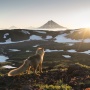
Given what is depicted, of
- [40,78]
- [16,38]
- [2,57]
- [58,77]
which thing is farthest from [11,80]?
[16,38]

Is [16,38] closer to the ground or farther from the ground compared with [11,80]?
closer to the ground

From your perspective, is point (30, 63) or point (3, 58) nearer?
point (30, 63)

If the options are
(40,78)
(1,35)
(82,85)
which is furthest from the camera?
(1,35)

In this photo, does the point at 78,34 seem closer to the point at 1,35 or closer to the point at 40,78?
the point at 1,35

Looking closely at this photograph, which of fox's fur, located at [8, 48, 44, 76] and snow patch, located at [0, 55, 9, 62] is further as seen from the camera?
snow patch, located at [0, 55, 9, 62]

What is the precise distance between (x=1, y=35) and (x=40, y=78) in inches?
5254

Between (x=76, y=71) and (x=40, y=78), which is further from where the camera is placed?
(x=76, y=71)

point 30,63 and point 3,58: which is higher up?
point 30,63

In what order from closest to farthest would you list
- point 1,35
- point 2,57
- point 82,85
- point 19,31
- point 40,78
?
point 82,85, point 40,78, point 2,57, point 1,35, point 19,31

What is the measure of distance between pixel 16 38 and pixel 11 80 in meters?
133

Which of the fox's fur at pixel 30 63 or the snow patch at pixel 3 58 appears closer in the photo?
the fox's fur at pixel 30 63

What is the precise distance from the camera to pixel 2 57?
90.4 metres

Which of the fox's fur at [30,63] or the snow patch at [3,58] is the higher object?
the fox's fur at [30,63]

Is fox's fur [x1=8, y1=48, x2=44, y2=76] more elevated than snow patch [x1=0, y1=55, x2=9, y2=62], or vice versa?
fox's fur [x1=8, y1=48, x2=44, y2=76]
